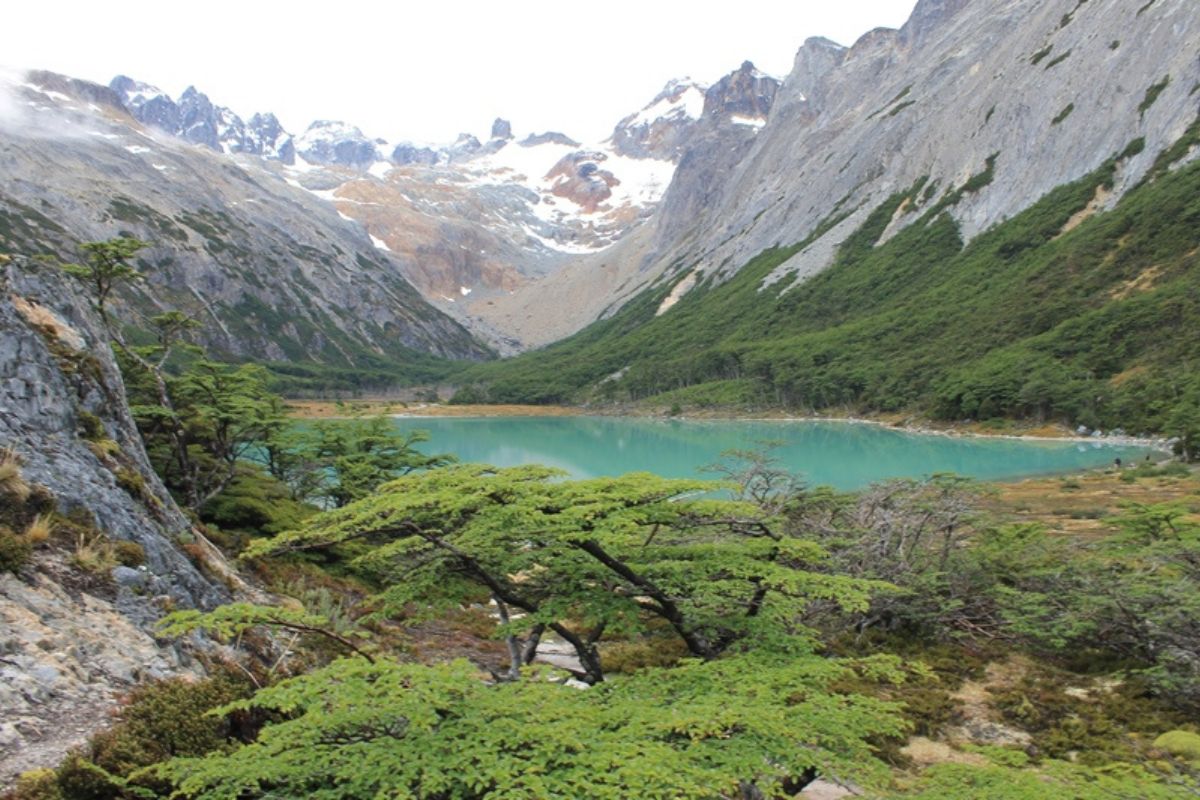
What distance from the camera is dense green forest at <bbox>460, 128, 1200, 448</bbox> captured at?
226 feet

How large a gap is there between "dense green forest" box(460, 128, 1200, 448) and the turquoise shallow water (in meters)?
7.51

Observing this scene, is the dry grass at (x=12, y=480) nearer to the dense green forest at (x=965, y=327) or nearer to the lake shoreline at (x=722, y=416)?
the lake shoreline at (x=722, y=416)

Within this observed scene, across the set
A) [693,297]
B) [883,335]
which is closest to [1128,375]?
[883,335]

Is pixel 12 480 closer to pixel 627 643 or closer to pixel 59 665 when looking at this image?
pixel 59 665

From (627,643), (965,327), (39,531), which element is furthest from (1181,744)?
(965,327)

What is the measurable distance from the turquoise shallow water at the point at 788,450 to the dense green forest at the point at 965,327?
7.51 m

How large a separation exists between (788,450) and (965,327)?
43.9m

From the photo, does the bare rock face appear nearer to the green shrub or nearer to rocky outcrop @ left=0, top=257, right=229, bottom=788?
the green shrub

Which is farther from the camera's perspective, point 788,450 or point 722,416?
point 722,416

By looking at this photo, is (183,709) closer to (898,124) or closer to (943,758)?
(943,758)

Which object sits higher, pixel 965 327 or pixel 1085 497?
pixel 965 327

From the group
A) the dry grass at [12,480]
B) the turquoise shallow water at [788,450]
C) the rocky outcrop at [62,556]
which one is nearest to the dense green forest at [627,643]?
the dry grass at [12,480]

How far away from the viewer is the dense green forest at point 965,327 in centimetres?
6875

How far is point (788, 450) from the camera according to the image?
66062mm
